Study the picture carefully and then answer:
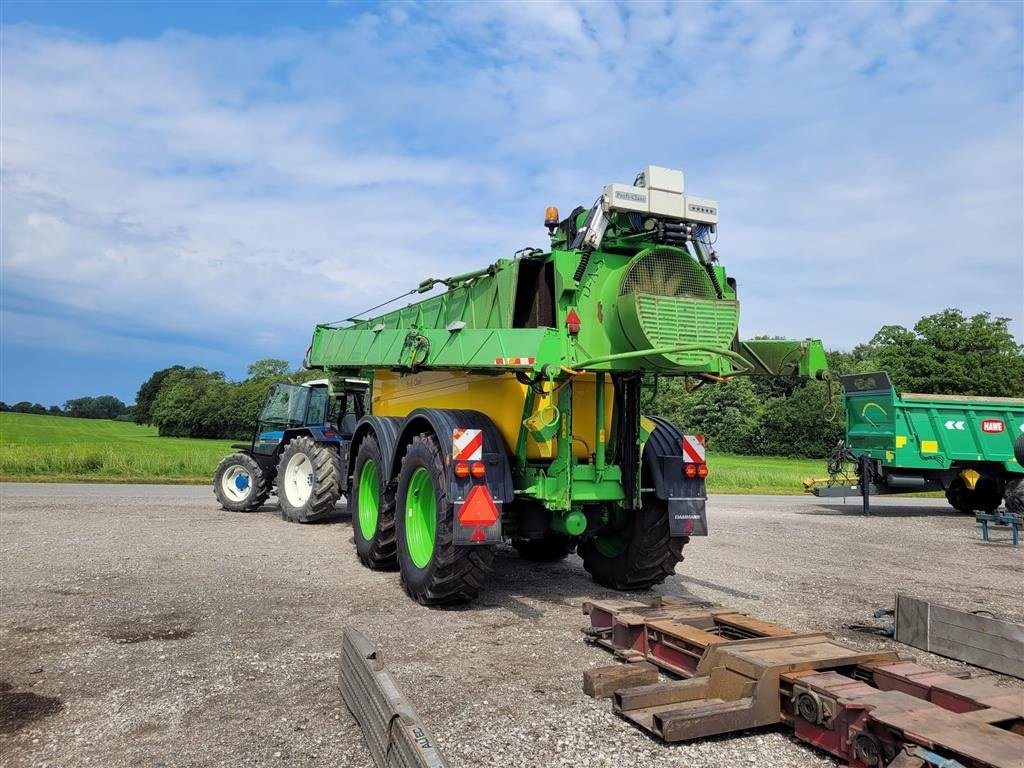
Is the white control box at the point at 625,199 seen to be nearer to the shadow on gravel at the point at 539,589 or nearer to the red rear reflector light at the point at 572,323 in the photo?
the red rear reflector light at the point at 572,323

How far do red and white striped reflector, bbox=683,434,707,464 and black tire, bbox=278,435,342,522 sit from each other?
6321 mm

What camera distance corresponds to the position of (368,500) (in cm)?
887

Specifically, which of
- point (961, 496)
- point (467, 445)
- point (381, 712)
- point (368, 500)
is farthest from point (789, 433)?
point (381, 712)

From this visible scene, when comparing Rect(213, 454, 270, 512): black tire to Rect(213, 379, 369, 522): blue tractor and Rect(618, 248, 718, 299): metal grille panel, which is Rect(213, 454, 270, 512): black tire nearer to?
Rect(213, 379, 369, 522): blue tractor

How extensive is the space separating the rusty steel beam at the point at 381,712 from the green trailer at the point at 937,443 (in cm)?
1553

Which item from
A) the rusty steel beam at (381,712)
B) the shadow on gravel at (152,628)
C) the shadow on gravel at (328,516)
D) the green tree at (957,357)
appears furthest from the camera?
the green tree at (957,357)

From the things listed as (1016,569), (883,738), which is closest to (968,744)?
(883,738)

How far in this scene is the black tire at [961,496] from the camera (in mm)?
17922

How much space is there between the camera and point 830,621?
662cm

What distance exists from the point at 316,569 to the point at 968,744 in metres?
6.57

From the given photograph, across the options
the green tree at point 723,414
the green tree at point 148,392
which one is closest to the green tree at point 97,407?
the green tree at point 148,392

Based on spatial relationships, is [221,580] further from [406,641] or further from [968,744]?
[968,744]

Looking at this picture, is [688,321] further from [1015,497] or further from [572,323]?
[1015,497]

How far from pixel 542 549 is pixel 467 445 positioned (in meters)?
3.20
